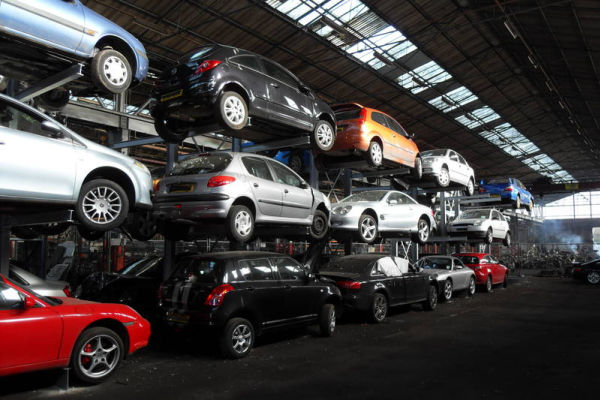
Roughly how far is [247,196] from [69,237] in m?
11.0

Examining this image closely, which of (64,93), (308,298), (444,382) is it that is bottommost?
(444,382)

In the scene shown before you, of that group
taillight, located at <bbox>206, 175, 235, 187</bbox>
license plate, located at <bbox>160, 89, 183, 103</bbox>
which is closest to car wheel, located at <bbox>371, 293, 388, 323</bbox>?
taillight, located at <bbox>206, 175, 235, 187</bbox>

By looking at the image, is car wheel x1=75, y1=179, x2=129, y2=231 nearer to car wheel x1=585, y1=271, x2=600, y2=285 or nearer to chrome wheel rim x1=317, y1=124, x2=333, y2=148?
chrome wheel rim x1=317, y1=124, x2=333, y2=148

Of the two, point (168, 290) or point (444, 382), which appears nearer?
point (444, 382)

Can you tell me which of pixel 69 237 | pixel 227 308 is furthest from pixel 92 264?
pixel 227 308

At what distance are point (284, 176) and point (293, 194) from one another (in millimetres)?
373

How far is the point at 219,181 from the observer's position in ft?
22.5

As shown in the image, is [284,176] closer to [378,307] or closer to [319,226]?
[319,226]

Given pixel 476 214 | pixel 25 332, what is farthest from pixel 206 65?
pixel 476 214

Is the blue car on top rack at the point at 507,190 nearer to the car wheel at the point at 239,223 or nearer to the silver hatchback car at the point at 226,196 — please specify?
the silver hatchback car at the point at 226,196

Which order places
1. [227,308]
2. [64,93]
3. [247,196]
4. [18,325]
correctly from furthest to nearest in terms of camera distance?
[64,93] → [247,196] → [227,308] → [18,325]

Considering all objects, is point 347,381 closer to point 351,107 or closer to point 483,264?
point 351,107

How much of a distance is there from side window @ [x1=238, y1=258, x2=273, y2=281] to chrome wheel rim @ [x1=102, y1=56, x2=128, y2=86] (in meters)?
3.08

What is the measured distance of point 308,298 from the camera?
7.24 m
